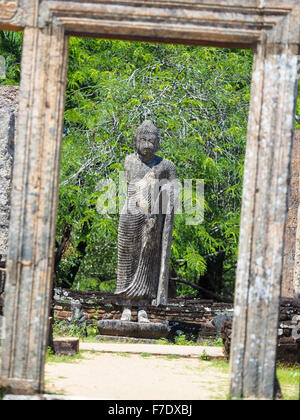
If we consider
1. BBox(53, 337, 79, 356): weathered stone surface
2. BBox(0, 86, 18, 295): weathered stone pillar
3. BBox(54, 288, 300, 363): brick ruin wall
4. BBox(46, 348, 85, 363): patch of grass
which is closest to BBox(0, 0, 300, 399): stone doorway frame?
BBox(46, 348, 85, 363): patch of grass

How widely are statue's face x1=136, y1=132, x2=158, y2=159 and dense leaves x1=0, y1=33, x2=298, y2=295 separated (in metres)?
2.76

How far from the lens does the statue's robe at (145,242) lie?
10156mm

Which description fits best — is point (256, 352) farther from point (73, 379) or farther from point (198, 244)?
point (198, 244)

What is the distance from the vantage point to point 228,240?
14141mm

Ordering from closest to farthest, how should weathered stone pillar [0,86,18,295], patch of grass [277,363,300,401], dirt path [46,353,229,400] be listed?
dirt path [46,353,229,400], patch of grass [277,363,300,401], weathered stone pillar [0,86,18,295]

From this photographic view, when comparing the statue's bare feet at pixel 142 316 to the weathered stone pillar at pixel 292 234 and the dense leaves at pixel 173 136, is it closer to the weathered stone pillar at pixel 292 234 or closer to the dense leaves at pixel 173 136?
the weathered stone pillar at pixel 292 234

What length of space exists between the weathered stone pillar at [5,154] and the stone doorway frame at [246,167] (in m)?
3.51

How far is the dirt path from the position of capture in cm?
600

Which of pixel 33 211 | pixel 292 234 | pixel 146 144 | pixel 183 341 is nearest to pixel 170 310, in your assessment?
pixel 183 341

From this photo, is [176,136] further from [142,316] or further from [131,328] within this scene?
[131,328]

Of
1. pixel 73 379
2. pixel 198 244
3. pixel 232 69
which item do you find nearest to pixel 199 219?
pixel 198 244

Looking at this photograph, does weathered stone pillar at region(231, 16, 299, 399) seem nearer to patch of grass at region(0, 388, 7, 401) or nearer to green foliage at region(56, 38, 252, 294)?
patch of grass at region(0, 388, 7, 401)

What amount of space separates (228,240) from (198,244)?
627mm

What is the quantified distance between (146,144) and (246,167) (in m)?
4.58
